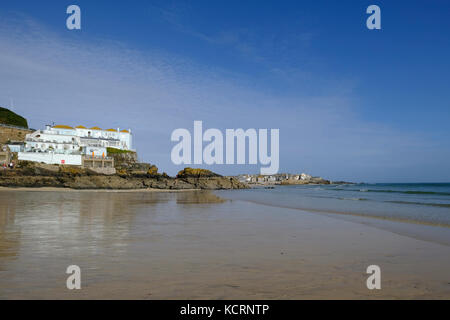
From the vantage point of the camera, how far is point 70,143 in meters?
71.7

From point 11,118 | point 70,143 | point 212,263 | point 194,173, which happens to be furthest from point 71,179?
point 11,118

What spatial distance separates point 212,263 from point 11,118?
98.3 metres

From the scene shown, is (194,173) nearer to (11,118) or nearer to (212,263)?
(11,118)

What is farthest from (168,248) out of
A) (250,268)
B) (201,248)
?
(250,268)

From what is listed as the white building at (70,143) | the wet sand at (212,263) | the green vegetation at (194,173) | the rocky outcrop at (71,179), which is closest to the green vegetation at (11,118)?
the white building at (70,143)

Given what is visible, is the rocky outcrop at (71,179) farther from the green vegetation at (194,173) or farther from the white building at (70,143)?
the green vegetation at (194,173)

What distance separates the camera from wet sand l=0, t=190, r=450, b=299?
4.58 metres

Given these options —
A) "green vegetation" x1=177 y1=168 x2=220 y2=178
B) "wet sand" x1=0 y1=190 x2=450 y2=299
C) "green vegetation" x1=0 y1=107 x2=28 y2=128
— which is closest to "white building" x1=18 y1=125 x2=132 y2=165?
"green vegetation" x1=0 y1=107 x2=28 y2=128

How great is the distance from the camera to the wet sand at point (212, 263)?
4582 mm

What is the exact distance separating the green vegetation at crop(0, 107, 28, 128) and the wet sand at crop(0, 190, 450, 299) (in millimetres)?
85807

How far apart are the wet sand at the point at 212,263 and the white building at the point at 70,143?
2319 inches

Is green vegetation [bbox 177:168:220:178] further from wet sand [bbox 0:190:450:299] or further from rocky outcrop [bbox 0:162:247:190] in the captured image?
wet sand [bbox 0:190:450:299]

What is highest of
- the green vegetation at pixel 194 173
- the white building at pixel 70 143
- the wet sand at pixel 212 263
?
the white building at pixel 70 143
